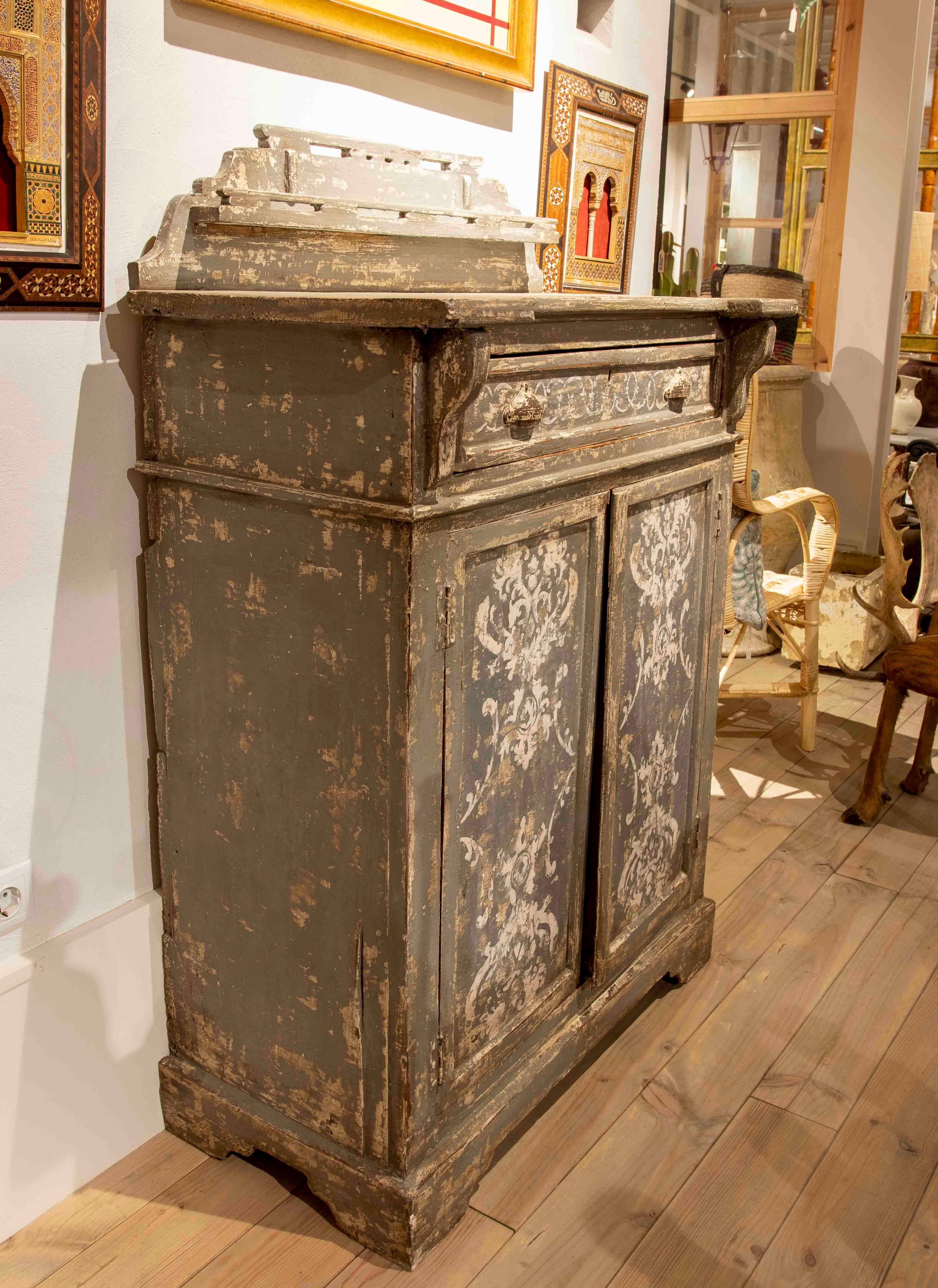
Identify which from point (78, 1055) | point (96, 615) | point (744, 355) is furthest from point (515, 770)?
point (744, 355)

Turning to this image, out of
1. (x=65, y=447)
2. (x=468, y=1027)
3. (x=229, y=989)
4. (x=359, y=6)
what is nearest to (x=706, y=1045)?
(x=468, y=1027)

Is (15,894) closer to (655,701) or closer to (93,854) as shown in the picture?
(93,854)

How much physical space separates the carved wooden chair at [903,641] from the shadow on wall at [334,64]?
53.7 inches

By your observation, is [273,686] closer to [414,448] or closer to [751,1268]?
[414,448]

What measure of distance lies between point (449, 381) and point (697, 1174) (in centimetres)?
128

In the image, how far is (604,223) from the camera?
259 centimetres

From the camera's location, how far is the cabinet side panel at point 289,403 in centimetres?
129

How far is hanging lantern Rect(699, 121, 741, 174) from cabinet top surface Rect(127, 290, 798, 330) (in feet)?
11.1

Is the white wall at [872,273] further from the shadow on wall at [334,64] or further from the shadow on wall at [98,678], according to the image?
the shadow on wall at [98,678]

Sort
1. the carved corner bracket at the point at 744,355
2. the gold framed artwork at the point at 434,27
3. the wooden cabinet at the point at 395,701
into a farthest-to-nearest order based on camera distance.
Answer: the carved corner bracket at the point at 744,355 → the gold framed artwork at the point at 434,27 → the wooden cabinet at the point at 395,701

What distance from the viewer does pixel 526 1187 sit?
1722mm

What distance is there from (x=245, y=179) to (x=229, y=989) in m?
1.19

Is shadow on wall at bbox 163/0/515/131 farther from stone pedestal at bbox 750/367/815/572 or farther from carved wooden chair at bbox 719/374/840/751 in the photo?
stone pedestal at bbox 750/367/815/572

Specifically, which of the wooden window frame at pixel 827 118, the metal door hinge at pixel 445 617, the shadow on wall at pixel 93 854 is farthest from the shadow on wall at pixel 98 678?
the wooden window frame at pixel 827 118
